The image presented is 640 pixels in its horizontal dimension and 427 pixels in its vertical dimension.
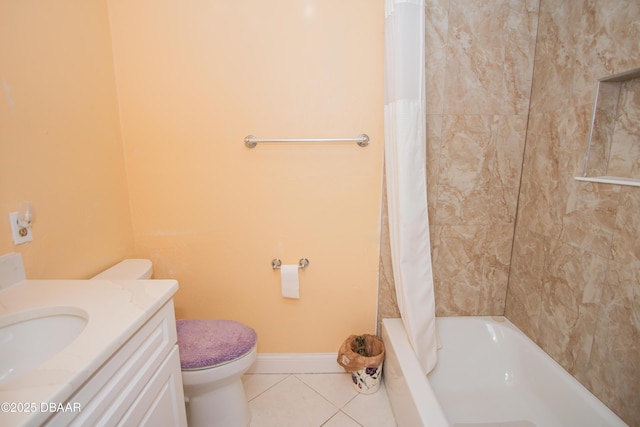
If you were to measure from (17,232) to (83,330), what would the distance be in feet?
1.82

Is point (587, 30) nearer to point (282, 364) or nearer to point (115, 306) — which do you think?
point (115, 306)

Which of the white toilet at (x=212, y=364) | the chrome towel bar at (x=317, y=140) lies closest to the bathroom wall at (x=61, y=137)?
the white toilet at (x=212, y=364)

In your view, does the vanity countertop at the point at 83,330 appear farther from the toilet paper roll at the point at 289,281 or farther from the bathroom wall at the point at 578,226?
the bathroom wall at the point at 578,226

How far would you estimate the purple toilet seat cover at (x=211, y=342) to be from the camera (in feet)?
3.84

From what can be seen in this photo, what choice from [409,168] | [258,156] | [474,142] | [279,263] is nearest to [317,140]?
[258,156]

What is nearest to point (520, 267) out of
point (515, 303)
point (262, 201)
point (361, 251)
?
point (515, 303)

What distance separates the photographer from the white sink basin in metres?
0.78

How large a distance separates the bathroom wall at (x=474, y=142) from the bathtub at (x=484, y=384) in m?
0.14

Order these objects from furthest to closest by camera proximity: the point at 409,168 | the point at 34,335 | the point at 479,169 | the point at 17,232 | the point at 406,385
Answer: the point at 479,169 → the point at 409,168 → the point at 406,385 → the point at 17,232 → the point at 34,335

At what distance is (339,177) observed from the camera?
1538mm

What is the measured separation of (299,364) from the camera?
1.71 m

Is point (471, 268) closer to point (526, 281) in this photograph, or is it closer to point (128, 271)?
point (526, 281)

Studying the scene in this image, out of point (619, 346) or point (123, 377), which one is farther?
point (619, 346)

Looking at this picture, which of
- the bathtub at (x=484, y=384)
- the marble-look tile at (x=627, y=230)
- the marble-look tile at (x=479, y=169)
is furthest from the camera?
the marble-look tile at (x=479, y=169)
